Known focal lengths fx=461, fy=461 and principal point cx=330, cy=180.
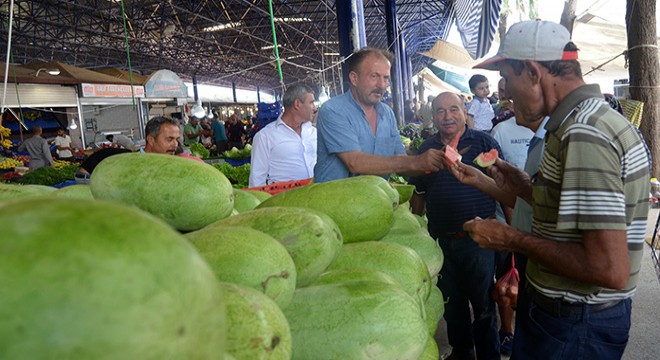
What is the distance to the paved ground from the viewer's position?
12.1 ft

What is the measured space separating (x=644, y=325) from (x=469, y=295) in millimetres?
1715

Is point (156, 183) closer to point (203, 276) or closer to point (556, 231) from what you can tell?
point (203, 276)

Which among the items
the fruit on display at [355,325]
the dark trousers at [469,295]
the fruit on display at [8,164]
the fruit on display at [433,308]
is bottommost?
the dark trousers at [469,295]

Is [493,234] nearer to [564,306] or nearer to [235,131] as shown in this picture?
[564,306]

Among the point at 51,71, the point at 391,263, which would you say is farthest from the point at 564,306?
the point at 51,71

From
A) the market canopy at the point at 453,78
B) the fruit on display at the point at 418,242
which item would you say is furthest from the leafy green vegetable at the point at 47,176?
the market canopy at the point at 453,78

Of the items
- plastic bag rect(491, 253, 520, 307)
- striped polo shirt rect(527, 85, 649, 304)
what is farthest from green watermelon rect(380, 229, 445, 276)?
plastic bag rect(491, 253, 520, 307)

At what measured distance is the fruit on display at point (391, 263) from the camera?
1395 millimetres

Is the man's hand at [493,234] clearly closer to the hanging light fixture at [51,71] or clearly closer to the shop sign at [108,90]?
the hanging light fixture at [51,71]

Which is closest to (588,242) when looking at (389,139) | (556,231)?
(556,231)

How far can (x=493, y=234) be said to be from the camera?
6.70 ft

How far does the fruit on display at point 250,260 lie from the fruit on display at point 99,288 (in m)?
0.43

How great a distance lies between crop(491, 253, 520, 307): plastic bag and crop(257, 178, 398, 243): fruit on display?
7.98 ft

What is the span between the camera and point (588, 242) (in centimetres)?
167
